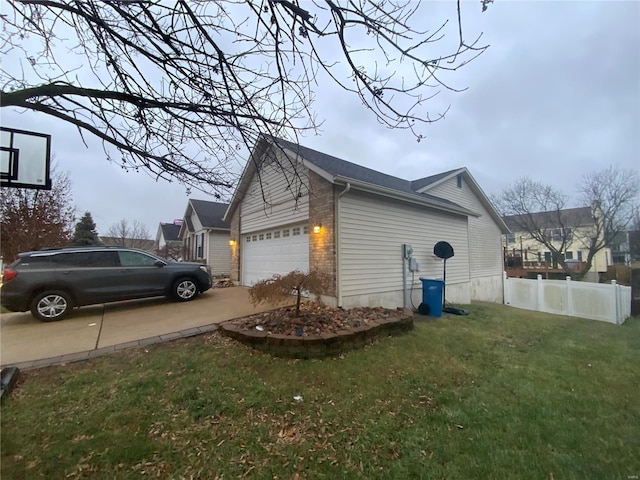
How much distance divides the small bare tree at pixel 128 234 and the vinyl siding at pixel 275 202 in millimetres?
27562

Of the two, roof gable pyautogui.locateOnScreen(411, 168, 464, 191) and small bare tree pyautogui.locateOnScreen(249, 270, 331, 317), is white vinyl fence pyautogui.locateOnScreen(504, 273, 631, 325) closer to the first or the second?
roof gable pyautogui.locateOnScreen(411, 168, 464, 191)

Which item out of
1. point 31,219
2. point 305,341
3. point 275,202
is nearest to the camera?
point 305,341

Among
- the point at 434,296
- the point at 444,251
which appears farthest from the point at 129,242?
the point at 434,296

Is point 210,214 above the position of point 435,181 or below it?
below

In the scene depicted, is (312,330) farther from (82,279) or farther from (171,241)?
(171,241)

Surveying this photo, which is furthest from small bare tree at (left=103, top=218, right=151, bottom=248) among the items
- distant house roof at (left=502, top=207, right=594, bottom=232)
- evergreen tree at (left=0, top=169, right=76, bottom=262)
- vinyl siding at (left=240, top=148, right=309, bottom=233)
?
distant house roof at (left=502, top=207, right=594, bottom=232)

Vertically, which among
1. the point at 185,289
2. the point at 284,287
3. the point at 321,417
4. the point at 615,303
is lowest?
the point at 615,303

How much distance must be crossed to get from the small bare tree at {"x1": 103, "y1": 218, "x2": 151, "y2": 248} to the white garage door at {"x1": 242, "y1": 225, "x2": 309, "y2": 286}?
27.4m

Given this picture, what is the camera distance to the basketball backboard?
3150 millimetres

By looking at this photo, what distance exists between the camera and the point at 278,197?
962 cm

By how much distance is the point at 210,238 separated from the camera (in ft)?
57.8

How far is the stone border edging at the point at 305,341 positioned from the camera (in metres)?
4.52

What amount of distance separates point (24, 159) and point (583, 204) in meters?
35.3

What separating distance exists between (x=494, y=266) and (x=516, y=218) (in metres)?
17.9
